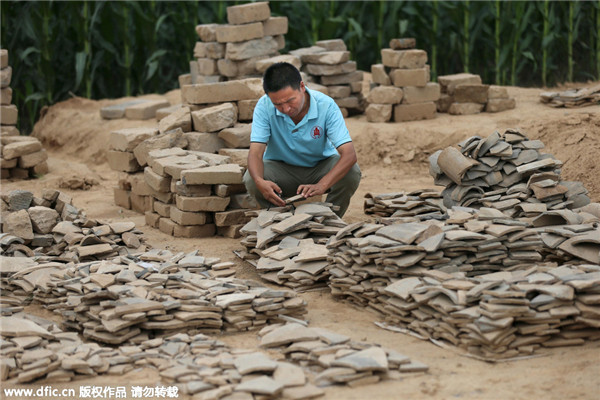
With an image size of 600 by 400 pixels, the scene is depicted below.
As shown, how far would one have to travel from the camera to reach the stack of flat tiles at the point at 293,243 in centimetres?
698

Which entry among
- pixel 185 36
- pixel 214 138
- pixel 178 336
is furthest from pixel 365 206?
pixel 185 36

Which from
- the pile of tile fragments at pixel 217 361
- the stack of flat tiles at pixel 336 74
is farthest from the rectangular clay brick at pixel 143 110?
the pile of tile fragments at pixel 217 361

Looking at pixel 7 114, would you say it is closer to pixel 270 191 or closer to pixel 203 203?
pixel 203 203

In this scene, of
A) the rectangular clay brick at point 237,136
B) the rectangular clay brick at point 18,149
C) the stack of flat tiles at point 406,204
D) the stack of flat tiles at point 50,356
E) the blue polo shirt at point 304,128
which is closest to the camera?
the stack of flat tiles at point 50,356

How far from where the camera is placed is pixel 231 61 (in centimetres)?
1298

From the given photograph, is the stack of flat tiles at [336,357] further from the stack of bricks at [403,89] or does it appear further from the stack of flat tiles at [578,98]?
the stack of flat tiles at [578,98]

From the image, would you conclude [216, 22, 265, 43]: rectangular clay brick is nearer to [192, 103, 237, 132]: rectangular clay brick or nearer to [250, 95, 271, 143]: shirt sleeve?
[192, 103, 237, 132]: rectangular clay brick

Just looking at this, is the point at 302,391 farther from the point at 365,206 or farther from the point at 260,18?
the point at 260,18

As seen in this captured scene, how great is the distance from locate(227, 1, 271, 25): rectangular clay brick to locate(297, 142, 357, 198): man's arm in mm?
5581

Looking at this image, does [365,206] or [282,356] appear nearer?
[282,356]

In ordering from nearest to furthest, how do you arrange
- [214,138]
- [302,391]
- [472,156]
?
1. [302,391]
2. [472,156]
3. [214,138]

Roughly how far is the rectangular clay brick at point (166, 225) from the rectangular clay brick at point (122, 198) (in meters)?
1.10

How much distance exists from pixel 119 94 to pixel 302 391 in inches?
507

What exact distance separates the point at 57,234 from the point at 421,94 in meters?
6.76
